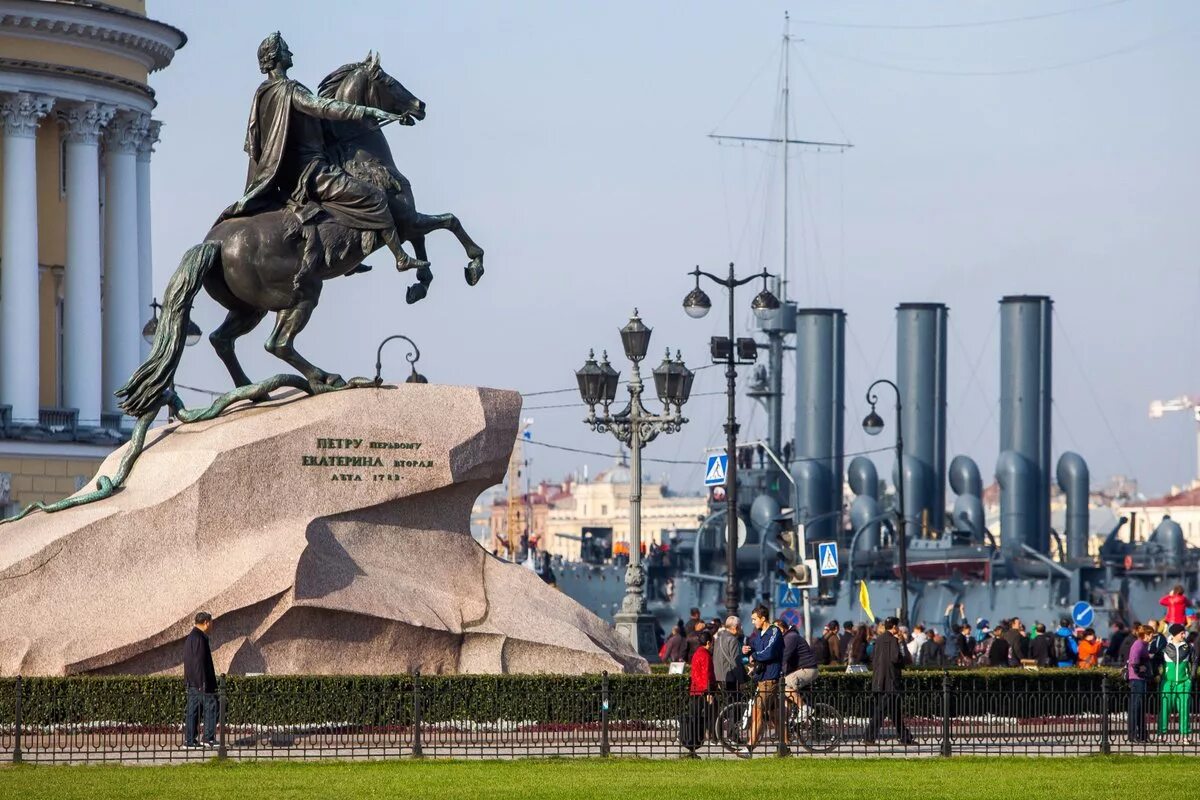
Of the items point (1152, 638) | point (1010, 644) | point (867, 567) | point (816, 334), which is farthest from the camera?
point (816, 334)

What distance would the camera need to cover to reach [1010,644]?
113 ft

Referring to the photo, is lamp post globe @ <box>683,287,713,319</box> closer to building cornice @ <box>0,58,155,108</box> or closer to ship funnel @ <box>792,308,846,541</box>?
building cornice @ <box>0,58,155,108</box>

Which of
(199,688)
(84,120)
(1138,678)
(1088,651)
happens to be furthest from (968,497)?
(199,688)

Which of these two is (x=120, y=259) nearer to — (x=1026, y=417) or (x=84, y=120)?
(x=84, y=120)

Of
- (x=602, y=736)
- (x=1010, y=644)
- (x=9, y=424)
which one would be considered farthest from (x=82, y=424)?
(x=602, y=736)

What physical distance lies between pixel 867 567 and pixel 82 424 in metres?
30.1

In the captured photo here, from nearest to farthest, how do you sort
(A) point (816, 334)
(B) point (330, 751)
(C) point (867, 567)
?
1. (B) point (330, 751)
2. (C) point (867, 567)
3. (A) point (816, 334)

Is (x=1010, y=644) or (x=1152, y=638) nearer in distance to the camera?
(x=1152, y=638)

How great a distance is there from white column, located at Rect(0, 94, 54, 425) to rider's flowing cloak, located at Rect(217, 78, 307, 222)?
1195 inches

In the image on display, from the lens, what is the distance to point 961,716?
2075 centimetres

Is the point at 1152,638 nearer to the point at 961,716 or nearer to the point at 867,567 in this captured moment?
the point at 961,716

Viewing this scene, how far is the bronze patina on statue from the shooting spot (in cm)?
2125

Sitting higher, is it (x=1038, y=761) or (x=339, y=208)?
(x=339, y=208)

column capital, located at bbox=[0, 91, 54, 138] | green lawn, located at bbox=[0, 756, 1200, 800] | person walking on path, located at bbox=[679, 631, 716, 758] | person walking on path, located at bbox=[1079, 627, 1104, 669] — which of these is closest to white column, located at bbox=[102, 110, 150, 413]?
column capital, located at bbox=[0, 91, 54, 138]
